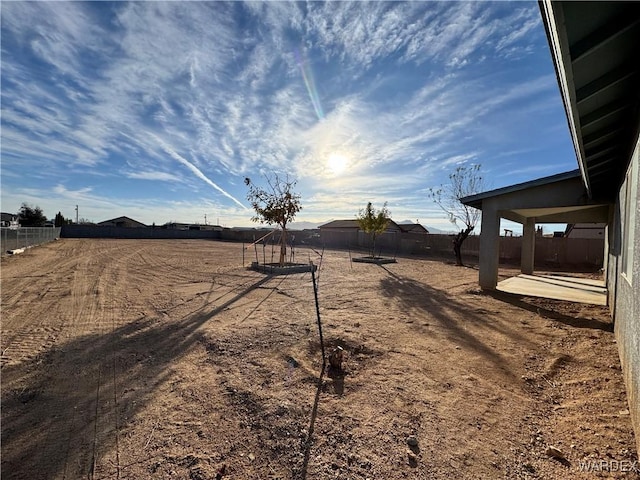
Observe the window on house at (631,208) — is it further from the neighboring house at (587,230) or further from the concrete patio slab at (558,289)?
the neighboring house at (587,230)

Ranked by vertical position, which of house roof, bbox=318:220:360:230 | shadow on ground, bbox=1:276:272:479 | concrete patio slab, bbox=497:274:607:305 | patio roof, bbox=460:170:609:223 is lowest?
shadow on ground, bbox=1:276:272:479

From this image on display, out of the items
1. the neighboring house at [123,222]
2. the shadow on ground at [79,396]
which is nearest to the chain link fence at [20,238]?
the shadow on ground at [79,396]

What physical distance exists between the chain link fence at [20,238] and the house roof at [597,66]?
23301 mm

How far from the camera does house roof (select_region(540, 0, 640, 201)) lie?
1.96 metres

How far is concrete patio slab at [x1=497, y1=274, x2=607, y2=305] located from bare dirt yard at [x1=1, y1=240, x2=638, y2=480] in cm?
124

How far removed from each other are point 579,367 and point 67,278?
1373cm

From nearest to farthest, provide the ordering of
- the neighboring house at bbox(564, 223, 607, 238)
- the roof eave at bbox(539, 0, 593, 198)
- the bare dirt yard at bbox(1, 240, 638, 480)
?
the roof eave at bbox(539, 0, 593, 198)
the bare dirt yard at bbox(1, 240, 638, 480)
the neighboring house at bbox(564, 223, 607, 238)

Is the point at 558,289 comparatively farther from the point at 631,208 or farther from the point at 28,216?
the point at 28,216

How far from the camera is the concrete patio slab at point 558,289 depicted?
322 inches

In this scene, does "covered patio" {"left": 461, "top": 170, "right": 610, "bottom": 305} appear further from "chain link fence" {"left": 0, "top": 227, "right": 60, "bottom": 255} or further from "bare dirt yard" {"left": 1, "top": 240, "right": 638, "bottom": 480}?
"chain link fence" {"left": 0, "top": 227, "right": 60, "bottom": 255}

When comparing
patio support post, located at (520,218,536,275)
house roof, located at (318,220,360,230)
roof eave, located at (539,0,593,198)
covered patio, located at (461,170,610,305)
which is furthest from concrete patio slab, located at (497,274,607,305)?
house roof, located at (318,220,360,230)

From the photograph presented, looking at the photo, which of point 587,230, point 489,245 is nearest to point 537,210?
point 489,245

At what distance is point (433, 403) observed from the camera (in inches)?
130

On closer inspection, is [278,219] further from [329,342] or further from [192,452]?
[192,452]
